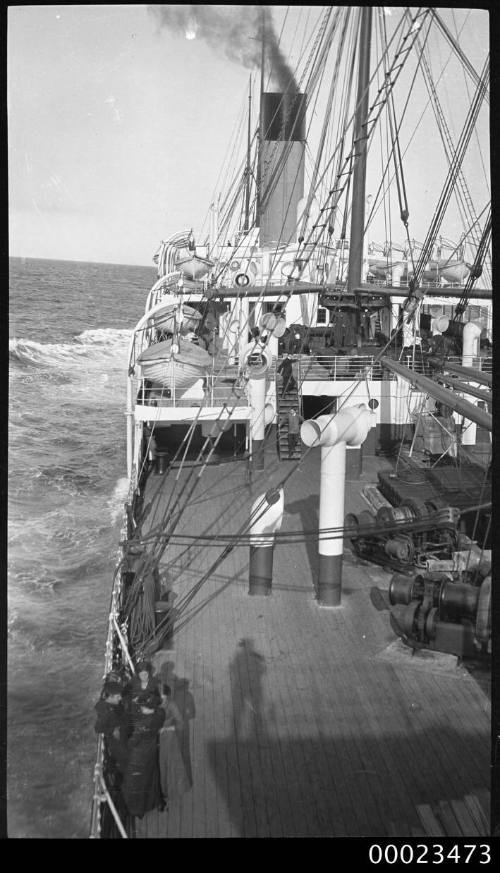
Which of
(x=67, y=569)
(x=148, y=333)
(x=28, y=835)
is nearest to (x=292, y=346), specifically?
(x=148, y=333)

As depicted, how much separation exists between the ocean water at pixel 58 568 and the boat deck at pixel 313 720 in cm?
222

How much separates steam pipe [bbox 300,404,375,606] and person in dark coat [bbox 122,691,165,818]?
10.7 feet

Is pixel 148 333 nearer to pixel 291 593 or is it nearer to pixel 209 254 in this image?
pixel 209 254

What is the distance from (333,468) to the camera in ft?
30.4

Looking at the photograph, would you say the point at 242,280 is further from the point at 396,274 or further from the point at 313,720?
the point at 313,720

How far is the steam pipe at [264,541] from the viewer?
9118 millimetres

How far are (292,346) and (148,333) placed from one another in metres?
4.70

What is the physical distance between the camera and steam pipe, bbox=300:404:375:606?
8.89 m

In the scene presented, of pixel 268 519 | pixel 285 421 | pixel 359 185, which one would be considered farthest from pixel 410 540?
pixel 359 185

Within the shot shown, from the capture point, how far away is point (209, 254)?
82.2 ft

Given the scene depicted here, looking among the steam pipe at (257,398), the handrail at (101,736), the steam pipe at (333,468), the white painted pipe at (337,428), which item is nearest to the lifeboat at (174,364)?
the steam pipe at (257,398)

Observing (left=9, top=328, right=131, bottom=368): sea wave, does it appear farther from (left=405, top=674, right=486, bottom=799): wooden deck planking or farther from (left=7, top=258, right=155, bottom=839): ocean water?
(left=405, top=674, right=486, bottom=799): wooden deck planking

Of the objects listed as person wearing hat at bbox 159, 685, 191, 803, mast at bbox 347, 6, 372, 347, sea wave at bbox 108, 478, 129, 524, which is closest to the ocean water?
sea wave at bbox 108, 478, 129, 524

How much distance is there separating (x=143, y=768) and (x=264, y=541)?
147 inches
